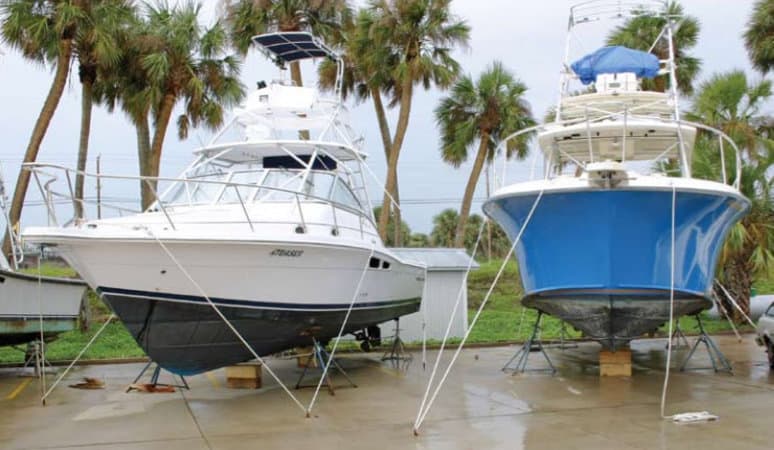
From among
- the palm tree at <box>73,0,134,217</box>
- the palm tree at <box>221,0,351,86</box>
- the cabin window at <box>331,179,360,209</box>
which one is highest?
the palm tree at <box>221,0,351,86</box>

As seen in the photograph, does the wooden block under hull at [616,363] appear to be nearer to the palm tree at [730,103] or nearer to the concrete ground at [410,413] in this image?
the concrete ground at [410,413]

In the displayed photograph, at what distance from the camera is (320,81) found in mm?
A: 25484

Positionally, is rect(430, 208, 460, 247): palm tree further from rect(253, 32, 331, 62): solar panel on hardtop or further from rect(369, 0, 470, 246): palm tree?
rect(253, 32, 331, 62): solar panel on hardtop

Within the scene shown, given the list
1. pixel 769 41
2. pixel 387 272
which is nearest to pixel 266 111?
pixel 387 272

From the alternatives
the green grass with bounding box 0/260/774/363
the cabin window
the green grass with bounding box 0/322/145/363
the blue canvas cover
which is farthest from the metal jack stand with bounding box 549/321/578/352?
the green grass with bounding box 0/322/145/363

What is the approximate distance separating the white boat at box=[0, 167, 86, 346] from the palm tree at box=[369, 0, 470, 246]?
1041 cm

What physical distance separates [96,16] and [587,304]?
14.1 metres

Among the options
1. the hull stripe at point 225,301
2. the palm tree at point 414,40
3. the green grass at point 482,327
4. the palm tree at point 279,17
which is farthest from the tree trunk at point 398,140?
the hull stripe at point 225,301

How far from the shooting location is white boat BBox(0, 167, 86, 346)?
11.4 m

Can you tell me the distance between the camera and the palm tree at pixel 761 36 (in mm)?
22781

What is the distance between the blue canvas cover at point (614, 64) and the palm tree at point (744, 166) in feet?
12.6

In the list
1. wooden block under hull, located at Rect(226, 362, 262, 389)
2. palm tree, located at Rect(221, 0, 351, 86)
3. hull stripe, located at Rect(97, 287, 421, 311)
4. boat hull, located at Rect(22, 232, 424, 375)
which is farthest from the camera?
palm tree, located at Rect(221, 0, 351, 86)

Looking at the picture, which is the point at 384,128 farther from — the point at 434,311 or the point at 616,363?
the point at 616,363

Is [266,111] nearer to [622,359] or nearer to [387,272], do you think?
[387,272]
